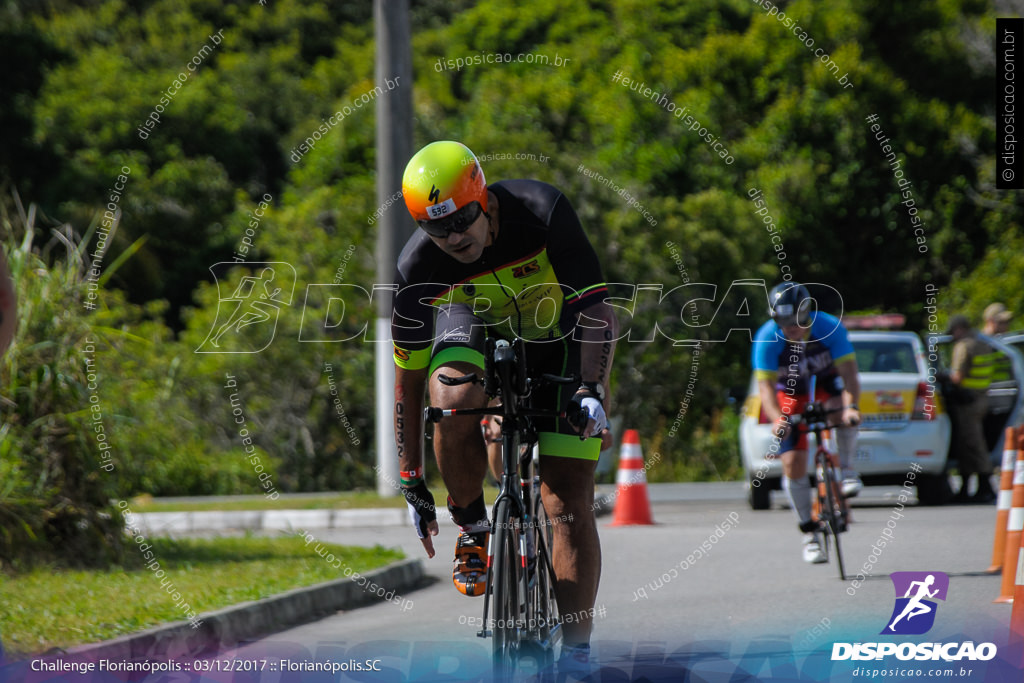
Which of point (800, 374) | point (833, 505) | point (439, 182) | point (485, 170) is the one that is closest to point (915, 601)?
point (833, 505)

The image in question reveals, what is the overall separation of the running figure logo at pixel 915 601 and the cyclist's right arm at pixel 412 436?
2361 millimetres

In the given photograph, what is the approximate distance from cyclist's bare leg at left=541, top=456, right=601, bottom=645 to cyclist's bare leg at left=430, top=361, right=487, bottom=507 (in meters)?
0.30

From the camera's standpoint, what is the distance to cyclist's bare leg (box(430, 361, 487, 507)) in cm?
482

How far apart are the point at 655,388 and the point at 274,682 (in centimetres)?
1133

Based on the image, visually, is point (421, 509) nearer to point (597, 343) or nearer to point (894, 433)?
point (597, 343)

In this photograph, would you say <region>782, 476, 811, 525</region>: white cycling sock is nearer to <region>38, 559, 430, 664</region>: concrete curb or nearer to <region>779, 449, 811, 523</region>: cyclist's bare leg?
<region>779, 449, 811, 523</region>: cyclist's bare leg

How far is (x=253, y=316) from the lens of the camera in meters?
15.9

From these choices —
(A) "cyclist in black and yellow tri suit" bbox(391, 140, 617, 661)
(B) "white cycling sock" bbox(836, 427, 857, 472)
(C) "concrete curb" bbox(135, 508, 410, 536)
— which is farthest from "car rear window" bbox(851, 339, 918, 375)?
(A) "cyclist in black and yellow tri suit" bbox(391, 140, 617, 661)

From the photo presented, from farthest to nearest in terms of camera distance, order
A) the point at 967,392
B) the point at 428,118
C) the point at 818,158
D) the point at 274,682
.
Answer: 1. the point at 818,158
2. the point at 428,118
3. the point at 967,392
4. the point at 274,682

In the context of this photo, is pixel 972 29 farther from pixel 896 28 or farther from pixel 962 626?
pixel 962 626

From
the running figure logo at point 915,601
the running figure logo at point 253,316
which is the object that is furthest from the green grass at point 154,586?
the running figure logo at point 253,316

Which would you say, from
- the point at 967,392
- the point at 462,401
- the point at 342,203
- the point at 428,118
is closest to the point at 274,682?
the point at 462,401

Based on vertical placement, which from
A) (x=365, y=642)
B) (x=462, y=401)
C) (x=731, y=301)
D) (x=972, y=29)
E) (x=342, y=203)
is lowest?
(x=365, y=642)

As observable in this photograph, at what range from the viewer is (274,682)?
5336mm
